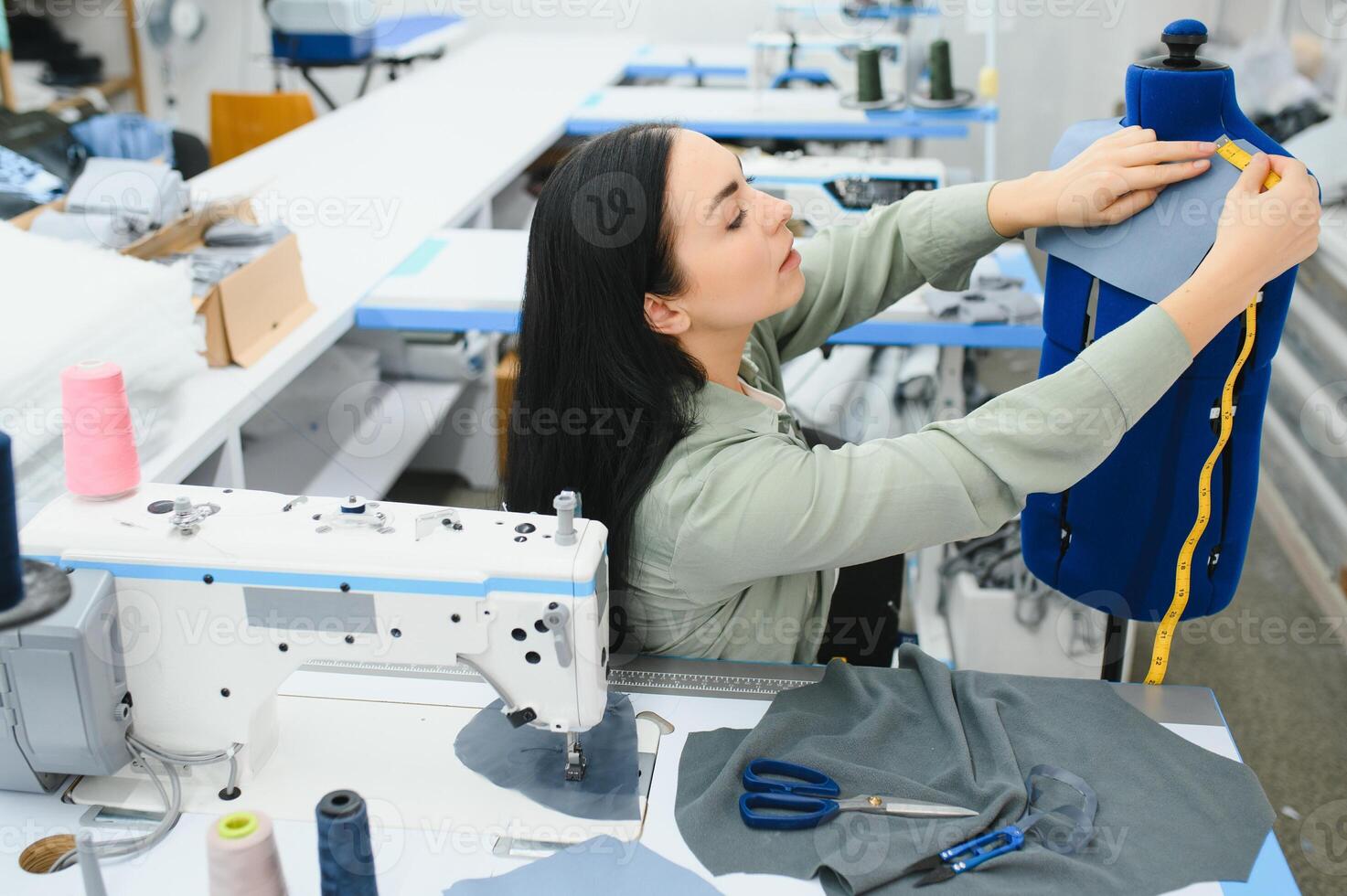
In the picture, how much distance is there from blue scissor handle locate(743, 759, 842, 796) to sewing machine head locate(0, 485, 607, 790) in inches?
5.8

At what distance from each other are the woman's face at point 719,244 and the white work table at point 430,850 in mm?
405

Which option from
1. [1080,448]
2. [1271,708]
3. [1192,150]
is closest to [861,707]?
[1080,448]

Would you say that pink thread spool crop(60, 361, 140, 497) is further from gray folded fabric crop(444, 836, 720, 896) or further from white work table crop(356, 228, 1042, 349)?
white work table crop(356, 228, 1042, 349)

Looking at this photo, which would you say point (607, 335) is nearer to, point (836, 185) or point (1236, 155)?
point (1236, 155)

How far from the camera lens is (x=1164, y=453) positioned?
1277mm

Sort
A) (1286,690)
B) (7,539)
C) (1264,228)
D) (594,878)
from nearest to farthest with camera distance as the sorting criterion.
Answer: (7,539)
(594,878)
(1264,228)
(1286,690)

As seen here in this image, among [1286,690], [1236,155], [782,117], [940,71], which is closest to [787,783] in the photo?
[1236,155]

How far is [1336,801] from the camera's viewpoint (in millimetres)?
2197

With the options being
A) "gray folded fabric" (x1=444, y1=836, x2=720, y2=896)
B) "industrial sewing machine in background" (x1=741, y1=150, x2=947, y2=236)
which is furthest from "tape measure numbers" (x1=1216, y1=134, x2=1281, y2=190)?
"industrial sewing machine in background" (x1=741, y1=150, x2=947, y2=236)

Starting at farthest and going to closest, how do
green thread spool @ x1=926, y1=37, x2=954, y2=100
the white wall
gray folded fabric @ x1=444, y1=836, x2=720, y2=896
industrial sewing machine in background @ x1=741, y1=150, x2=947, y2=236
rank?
the white wall, green thread spool @ x1=926, y1=37, x2=954, y2=100, industrial sewing machine in background @ x1=741, y1=150, x2=947, y2=236, gray folded fabric @ x1=444, y1=836, x2=720, y2=896

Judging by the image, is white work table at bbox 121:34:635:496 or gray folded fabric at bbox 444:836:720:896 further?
white work table at bbox 121:34:635:496

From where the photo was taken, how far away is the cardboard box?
1.96 metres

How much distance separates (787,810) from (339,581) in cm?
44

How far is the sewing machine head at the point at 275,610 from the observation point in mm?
1038
